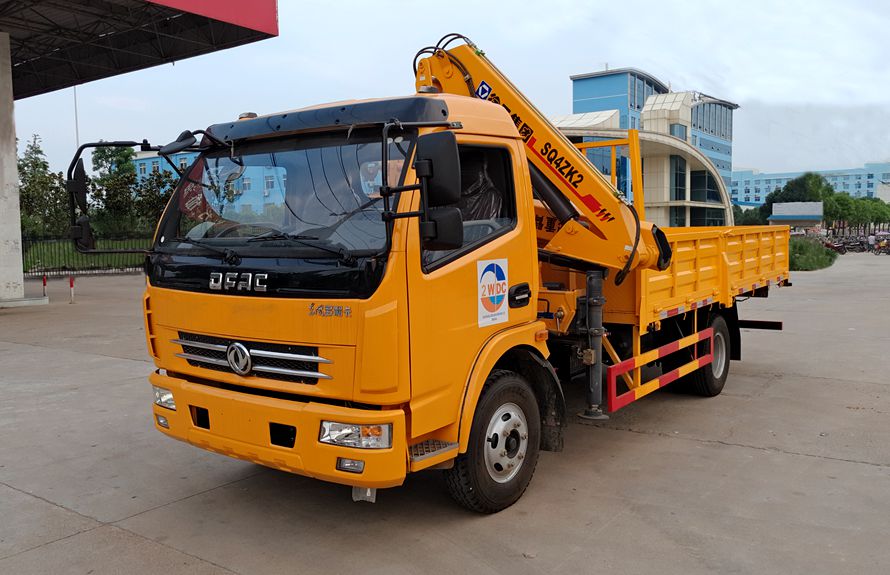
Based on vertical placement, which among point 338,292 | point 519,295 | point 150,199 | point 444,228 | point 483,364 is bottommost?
point 483,364

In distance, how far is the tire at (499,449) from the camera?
409 centimetres

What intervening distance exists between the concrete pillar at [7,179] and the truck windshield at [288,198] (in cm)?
1508

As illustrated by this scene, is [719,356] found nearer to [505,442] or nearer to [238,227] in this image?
[505,442]

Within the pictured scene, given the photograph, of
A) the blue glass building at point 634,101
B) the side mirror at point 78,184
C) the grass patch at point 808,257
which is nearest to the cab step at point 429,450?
the side mirror at point 78,184

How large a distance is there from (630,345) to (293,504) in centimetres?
284

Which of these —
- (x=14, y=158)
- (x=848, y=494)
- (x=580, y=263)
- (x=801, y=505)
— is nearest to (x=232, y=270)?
(x=580, y=263)

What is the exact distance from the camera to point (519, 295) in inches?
173

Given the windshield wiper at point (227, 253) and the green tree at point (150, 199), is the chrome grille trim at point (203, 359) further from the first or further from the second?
the green tree at point (150, 199)

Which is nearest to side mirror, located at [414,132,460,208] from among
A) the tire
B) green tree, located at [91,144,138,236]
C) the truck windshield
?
the truck windshield

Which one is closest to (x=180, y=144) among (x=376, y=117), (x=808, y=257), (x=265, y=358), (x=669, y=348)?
(x=376, y=117)

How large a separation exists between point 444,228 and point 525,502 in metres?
2.07

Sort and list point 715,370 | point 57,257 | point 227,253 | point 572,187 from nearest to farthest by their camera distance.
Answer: point 227,253
point 572,187
point 715,370
point 57,257

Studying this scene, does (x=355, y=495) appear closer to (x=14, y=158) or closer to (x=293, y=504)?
(x=293, y=504)

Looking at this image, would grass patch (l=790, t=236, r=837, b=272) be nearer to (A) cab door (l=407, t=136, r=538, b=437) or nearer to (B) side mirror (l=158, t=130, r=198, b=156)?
(A) cab door (l=407, t=136, r=538, b=437)
